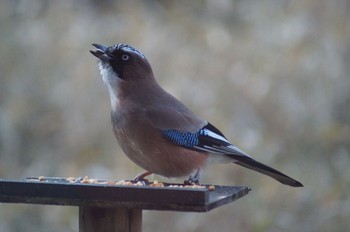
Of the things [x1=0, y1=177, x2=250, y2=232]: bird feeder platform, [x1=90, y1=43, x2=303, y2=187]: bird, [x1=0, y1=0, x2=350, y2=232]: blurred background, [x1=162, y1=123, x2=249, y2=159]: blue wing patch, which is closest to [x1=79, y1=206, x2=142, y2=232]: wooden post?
[x1=0, y1=177, x2=250, y2=232]: bird feeder platform

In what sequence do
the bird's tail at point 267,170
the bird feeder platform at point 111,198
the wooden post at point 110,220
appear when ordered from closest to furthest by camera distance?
the bird feeder platform at point 111,198 < the wooden post at point 110,220 < the bird's tail at point 267,170

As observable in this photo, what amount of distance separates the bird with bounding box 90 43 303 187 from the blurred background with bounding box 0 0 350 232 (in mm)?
2357

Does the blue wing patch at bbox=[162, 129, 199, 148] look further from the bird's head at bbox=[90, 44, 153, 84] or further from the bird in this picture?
the bird's head at bbox=[90, 44, 153, 84]

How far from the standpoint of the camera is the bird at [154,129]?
18.4 ft

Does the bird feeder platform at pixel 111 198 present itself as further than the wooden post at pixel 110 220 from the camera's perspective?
No

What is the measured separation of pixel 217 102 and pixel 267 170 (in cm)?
306

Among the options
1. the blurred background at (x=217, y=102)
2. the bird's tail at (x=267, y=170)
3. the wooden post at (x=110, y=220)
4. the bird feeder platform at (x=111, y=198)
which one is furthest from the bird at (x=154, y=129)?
the blurred background at (x=217, y=102)

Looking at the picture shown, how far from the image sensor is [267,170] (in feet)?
19.2

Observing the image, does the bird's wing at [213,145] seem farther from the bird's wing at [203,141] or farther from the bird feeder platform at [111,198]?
the bird feeder platform at [111,198]

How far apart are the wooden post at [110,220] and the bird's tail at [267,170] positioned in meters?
1.51

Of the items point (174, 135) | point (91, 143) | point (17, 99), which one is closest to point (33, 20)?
point (17, 99)

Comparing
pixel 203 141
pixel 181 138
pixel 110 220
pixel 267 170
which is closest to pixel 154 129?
pixel 181 138

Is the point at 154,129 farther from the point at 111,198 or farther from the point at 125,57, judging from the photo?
the point at 111,198

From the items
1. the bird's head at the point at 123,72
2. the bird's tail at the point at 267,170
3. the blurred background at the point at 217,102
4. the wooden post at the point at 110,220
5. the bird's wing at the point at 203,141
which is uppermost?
the blurred background at the point at 217,102
